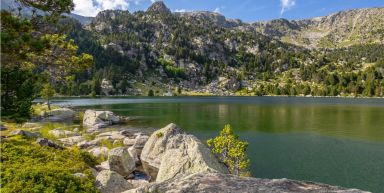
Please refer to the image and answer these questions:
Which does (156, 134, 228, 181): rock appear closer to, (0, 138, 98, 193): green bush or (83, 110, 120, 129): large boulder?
(0, 138, 98, 193): green bush

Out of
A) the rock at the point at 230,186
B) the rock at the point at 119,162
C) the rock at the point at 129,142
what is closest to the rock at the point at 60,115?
the rock at the point at 129,142

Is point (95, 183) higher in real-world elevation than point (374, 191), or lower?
higher

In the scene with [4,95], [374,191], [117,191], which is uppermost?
[4,95]

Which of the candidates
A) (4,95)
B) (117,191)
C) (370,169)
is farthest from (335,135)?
(4,95)

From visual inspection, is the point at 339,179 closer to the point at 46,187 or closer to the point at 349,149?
the point at 349,149

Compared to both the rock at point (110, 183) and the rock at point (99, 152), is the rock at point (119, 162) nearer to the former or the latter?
the rock at point (110, 183)

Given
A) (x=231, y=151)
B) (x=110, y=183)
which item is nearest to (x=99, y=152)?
(x=231, y=151)

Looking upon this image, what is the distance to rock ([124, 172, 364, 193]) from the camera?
461 inches

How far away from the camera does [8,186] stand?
18594mm

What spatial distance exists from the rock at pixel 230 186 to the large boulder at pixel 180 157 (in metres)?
13.9

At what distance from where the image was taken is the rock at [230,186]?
38.4 feet

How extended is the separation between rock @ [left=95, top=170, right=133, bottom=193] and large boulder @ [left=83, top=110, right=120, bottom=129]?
60193 millimetres

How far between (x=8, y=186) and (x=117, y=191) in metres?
8.11

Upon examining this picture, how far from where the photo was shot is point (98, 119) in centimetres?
8850
